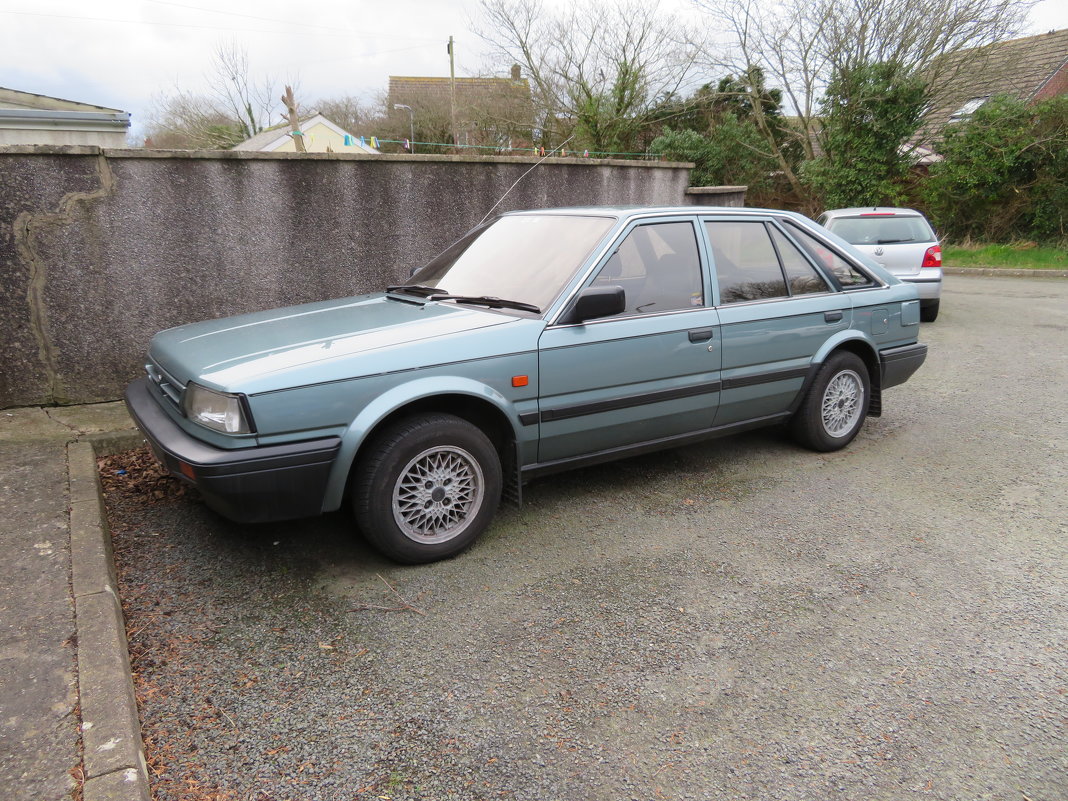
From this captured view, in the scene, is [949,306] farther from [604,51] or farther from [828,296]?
[604,51]

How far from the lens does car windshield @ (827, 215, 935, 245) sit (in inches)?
389

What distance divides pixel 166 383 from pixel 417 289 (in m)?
1.45

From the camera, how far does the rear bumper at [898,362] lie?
201 inches

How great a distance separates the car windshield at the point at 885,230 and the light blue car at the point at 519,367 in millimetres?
5300

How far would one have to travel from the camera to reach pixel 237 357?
10.6 feet

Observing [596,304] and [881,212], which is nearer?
[596,304]

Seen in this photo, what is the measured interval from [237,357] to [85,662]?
4.37ft

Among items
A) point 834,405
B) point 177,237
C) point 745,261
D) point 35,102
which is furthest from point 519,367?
point 35,102

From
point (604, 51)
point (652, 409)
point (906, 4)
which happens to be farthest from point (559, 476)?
point (604, 51)

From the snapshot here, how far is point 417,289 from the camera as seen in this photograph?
431 centimetres

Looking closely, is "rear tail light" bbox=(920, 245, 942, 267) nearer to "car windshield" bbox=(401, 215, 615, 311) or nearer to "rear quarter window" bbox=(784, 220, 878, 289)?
"rear quarter window" bbox=(784, 220, 878, 289)

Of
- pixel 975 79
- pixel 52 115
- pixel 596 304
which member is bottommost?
pixel 596 304

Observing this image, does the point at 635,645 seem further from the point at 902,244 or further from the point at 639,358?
the point at 902,244

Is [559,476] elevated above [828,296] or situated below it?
below
